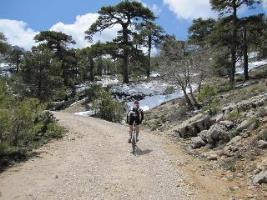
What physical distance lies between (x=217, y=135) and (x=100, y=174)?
20.7 ft

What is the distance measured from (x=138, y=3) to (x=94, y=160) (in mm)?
37636

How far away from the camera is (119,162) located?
1633cm

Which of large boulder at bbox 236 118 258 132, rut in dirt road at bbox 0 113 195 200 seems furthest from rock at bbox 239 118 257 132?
rut in dirt road at bbox 0 113 195 200

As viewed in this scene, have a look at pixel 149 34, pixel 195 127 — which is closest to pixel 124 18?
pixel 149 34

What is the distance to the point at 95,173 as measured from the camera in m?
14.8

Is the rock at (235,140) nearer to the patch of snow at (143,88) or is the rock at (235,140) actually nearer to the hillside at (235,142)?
the hillside at (235,142)

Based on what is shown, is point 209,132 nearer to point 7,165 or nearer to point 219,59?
point 7,165

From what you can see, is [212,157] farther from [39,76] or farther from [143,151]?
[39,76]

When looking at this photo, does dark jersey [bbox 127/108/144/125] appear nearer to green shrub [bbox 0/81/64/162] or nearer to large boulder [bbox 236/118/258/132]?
green shrub [bbox 0/81/64/162]

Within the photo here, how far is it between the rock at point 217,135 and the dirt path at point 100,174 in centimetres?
180

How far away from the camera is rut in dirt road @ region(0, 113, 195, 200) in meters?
12.8

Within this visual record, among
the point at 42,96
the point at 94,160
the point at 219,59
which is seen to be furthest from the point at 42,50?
the point at 94,160

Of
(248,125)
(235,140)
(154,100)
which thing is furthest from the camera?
(154,100)

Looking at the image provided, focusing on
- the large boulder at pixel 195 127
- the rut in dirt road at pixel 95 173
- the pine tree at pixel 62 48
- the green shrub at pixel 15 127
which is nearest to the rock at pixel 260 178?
the rut in dirt road at pixel 95 173
